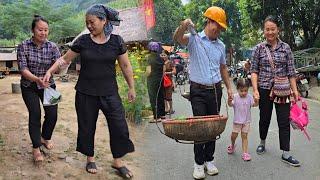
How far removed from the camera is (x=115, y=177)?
16.6 feet

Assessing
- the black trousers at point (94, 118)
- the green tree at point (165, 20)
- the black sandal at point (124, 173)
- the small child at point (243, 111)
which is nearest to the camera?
the black trousers at point (94, 118)

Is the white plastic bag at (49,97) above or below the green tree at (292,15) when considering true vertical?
below

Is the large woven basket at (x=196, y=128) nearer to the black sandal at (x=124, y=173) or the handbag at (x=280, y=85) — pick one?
the black sandal at (x=124, y=173)

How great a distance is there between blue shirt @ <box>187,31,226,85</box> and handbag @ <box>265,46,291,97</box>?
984mm

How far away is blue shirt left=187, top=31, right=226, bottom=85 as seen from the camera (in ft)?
16.2

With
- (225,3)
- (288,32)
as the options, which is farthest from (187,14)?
(288,32)

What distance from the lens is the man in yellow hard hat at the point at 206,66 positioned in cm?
486

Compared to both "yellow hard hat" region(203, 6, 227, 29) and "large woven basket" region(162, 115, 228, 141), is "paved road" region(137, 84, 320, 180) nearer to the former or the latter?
"large woven basket" region(162, 115, 228, 141)

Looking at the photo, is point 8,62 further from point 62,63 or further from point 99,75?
point 99,75

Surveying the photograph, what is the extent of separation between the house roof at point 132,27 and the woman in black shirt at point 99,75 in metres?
22.1

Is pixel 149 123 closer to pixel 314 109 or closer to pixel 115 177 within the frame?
pixel 115 177

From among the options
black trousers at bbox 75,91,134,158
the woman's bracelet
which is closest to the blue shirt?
black trousers at bbox 75,91,134,158

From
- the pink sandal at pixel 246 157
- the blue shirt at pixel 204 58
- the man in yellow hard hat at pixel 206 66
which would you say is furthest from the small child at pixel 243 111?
the blue shirt at pixel 204 58

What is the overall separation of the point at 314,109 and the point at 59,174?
8816 millimetres
